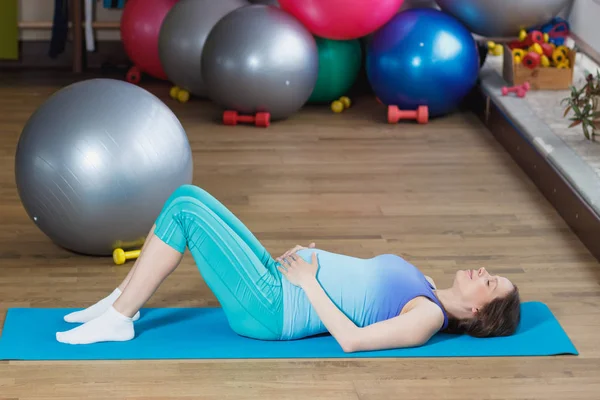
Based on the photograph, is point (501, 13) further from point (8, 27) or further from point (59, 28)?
point (8, 27)

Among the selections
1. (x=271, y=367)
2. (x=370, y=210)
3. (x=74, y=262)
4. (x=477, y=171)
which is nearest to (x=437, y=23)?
(x=477, y=171)

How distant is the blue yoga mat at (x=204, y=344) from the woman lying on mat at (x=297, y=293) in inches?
1.7

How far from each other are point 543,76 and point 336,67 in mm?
1154

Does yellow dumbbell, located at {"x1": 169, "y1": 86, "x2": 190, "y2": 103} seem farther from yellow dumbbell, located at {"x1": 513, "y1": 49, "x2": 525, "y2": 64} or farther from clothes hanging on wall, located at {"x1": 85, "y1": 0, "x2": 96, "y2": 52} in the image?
yellow dumbbell, located at {"x1": 513, "y1": 49, "x2": 525, "y2": 64}

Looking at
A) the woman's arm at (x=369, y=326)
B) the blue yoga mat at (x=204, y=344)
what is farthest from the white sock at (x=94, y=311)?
the woman's arm at (x=369, y=326)

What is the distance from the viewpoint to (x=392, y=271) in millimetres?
2717

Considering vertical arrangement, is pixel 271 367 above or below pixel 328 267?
below

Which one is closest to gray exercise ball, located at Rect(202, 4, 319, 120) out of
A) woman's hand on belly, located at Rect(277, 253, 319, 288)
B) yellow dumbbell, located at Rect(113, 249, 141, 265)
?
yellow dumbbell, located at Rect(113, 249, 141, 265)

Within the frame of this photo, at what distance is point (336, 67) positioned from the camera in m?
5.27

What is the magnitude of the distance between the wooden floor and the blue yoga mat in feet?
0.10

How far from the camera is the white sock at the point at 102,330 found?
2711mm

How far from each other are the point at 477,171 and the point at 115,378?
95.3 inches

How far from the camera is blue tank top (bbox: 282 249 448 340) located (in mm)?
2656

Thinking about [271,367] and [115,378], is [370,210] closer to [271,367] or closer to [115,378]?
[271,367]
